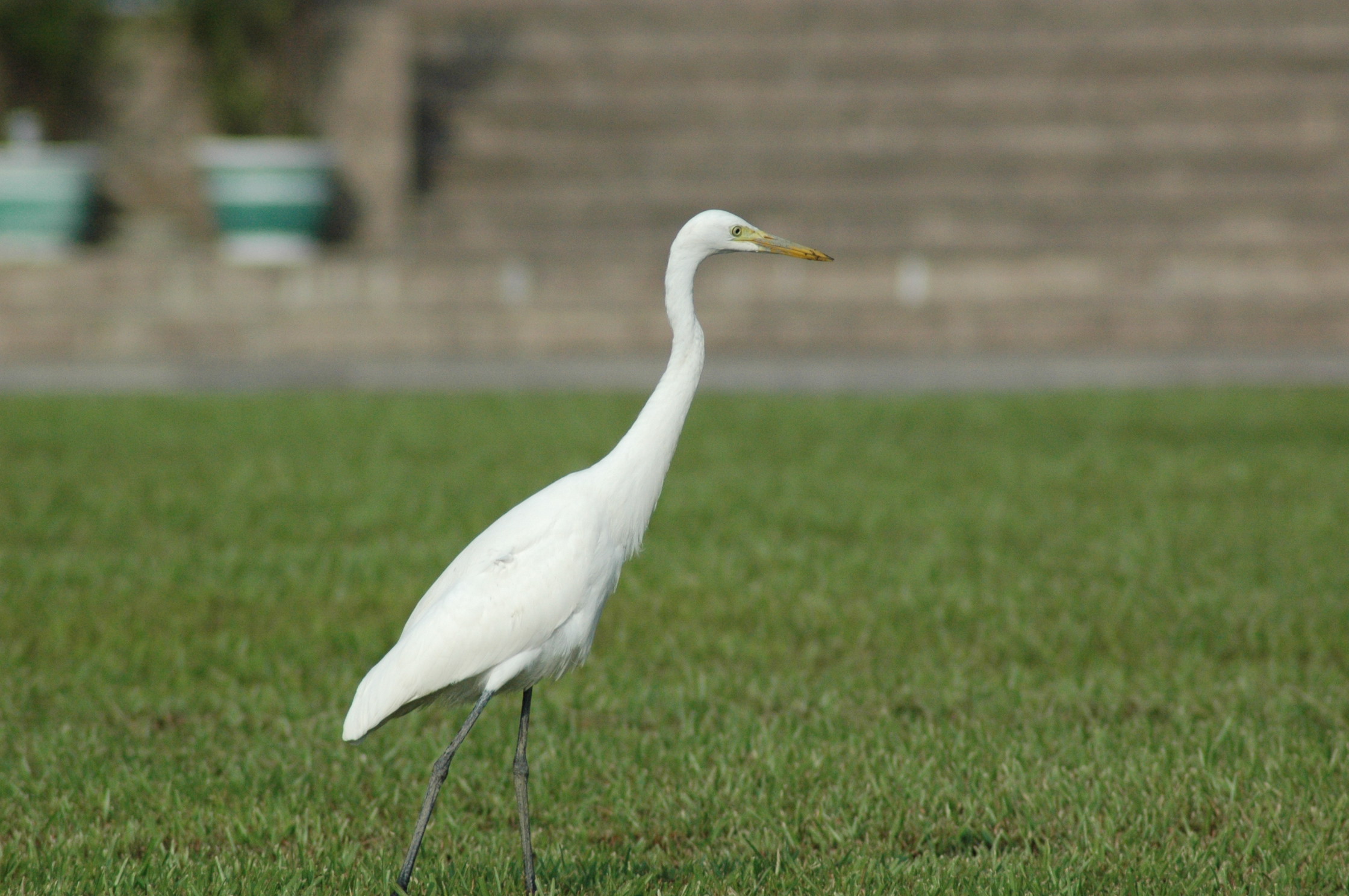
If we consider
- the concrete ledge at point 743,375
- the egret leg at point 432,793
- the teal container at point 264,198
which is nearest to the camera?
the egret leg at point 432,793

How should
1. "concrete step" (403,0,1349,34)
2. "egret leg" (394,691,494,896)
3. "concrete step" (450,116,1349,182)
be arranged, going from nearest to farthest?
"egret leg" (394,691,494,896)
"concrete step" (450,116,1349,182)
"concrete step" (403,0,1349,34)

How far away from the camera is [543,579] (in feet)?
11.4

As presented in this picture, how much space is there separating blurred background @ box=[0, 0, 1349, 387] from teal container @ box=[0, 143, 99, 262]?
0.11 ft

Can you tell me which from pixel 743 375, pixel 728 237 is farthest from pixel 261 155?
pixel 728 237

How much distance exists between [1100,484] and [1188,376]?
5.35 m

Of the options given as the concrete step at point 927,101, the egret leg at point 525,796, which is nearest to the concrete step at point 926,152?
the concrete step at point 927,101

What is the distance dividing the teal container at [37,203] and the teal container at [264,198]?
1258 millimetres

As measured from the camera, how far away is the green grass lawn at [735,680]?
3.76m

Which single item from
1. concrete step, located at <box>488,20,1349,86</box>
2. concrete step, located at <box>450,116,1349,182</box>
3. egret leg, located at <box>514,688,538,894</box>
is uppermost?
concrete step, located at <box>488,20,1349,86</box>

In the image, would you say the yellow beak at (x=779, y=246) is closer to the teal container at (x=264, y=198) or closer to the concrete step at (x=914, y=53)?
the teal container at (x=264, y=198)

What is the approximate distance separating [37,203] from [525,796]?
12816 millimetres

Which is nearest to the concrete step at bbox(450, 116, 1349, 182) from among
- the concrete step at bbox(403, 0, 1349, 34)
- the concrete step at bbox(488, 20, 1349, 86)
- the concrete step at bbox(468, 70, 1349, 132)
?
the concrete step at bbox(468, 70, 1349, 132)

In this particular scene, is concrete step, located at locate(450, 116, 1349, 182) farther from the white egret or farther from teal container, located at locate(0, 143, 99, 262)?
the white egret

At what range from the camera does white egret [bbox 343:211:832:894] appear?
3459 mm
